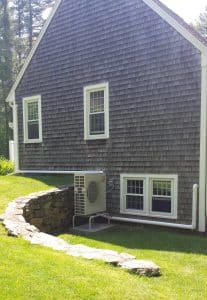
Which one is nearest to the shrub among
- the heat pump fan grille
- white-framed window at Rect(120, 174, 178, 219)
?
the heat pump fan grille

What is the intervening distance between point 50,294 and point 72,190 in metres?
6.46

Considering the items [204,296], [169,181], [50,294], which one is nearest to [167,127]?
[169,181]

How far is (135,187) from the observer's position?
10.6 metres

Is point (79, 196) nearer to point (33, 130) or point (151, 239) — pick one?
point (151, 239)

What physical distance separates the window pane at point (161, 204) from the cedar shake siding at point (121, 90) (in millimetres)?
395

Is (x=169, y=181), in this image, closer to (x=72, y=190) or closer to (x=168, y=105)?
(x=168, y=105)

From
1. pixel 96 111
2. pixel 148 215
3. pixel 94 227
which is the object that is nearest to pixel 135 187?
pixel 148 215

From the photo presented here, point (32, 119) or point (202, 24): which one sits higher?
point (202, 24)

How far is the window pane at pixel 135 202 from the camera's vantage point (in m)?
10.5

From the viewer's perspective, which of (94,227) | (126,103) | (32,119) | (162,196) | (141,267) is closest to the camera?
(141,267)

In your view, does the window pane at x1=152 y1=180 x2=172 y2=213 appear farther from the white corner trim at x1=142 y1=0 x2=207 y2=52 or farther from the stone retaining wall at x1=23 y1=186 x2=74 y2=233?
the white corner trim at x1=142 y1=0 x2=207 y2=52

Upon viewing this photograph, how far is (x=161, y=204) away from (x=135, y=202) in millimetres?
864

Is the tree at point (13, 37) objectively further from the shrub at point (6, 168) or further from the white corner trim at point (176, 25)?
the white corner trim at point (176, 25)

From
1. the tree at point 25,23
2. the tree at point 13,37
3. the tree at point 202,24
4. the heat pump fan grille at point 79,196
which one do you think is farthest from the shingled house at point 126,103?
the tree at point 202,24
